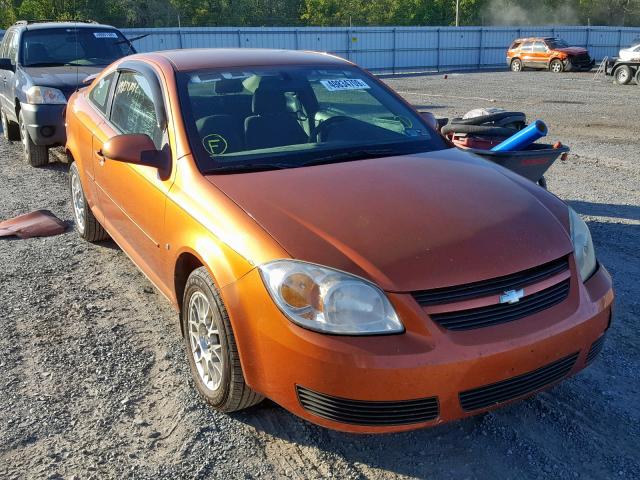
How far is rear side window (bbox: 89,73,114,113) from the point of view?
4.98 meters

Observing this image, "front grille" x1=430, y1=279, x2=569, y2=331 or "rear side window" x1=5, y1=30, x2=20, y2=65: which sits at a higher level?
"rear side window" x1=5, y1=30, x2=20, y2=65

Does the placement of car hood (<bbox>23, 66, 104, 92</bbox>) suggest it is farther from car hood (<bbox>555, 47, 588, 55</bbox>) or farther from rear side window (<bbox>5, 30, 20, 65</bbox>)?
car hood (<bbox>555, 47, 588, 55</bbox>)

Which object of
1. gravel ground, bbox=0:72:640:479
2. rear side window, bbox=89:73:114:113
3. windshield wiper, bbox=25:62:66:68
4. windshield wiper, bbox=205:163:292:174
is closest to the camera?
gravel ground, bbox=0:72:640:479

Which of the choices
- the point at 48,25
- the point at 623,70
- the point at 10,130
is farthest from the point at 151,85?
the point at 623,70

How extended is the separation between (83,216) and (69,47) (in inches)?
186

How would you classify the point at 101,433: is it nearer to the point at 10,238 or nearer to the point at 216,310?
the point at 216,310

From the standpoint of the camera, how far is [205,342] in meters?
3.24

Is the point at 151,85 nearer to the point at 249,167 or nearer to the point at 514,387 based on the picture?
the point at 249,167

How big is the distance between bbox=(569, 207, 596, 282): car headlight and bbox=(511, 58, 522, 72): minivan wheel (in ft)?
105

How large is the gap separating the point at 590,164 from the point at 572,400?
6446 mm

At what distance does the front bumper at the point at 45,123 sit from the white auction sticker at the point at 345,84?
16.5 feet

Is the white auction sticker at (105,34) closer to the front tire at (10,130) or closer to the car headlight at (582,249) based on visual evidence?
the front tire at (10,130)

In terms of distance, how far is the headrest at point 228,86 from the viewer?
3.97 metres

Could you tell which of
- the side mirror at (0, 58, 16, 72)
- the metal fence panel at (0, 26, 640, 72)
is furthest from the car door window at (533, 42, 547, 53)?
the side mirror at (0, 58, 16, 72)
